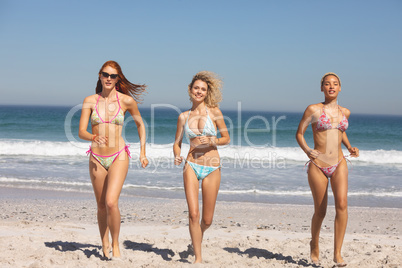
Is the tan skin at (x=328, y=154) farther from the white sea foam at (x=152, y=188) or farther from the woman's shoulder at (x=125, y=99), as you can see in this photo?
the white sea foam at (x=152, y=188)

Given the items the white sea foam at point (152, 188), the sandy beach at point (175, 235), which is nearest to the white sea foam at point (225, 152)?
the white sea foam at point (152, 188)

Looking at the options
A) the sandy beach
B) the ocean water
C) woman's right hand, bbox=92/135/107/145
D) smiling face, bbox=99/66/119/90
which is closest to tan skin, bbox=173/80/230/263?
the sandy beach

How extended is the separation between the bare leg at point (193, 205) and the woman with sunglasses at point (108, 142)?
53cm

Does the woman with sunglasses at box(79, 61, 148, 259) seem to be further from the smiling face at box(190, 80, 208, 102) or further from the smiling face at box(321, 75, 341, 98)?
the smiling face at box(321, 75, 341, 98)

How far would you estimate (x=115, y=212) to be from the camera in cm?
464

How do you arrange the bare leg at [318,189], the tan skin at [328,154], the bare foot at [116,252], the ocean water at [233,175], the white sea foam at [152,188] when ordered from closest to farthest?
1. the tan skin at [328,154]
2. the bare leg at [318,189]
3. the bare foot at [116,252]
4. the ocean water at [233,175]
5. the white sea foam at [152,188]

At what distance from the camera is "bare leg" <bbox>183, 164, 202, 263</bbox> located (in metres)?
4.69

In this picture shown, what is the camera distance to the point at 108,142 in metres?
4.78

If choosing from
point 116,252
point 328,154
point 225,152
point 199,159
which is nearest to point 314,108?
point 328,154

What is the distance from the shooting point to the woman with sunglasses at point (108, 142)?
4.67 metres

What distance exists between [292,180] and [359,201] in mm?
2826

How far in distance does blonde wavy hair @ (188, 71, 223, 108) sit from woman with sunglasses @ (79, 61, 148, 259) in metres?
0.85

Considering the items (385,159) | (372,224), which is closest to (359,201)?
(372,224)

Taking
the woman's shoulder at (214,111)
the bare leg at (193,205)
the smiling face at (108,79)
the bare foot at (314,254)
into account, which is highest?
the smiling face at (108,79)
